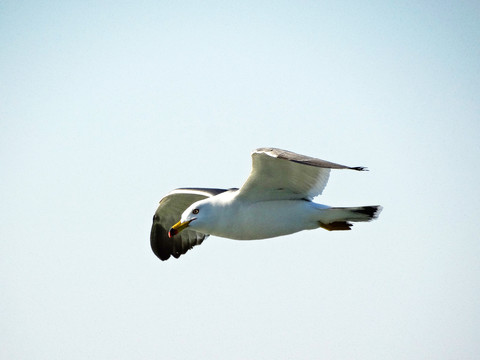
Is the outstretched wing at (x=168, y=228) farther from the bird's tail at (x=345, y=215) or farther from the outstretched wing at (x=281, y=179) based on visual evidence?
the bird's tail at (x=345, y=215)

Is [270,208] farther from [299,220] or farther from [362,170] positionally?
[362,170]

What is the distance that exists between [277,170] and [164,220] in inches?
191

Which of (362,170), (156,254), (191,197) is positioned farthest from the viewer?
(156,254)

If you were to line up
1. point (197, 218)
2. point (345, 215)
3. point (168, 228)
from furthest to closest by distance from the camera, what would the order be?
point (168, 228)
point (197, 218)
point (345, 215)

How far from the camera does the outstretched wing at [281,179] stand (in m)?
11.0

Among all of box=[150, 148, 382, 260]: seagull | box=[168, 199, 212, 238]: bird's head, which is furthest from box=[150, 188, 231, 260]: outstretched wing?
box=[150, 148, 382, 260]: seagull

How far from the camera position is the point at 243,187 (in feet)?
38.1

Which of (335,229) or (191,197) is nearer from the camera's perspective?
(335,229)

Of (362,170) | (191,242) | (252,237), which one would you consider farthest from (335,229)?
(191,242)

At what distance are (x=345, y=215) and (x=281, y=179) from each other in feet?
3.88

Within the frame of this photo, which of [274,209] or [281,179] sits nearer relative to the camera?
[281,179]

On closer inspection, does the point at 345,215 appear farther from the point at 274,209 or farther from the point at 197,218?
the point at 197,218

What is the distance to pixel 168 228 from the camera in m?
15.6

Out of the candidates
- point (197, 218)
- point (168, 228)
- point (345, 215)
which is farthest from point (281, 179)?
point (168, 228)
